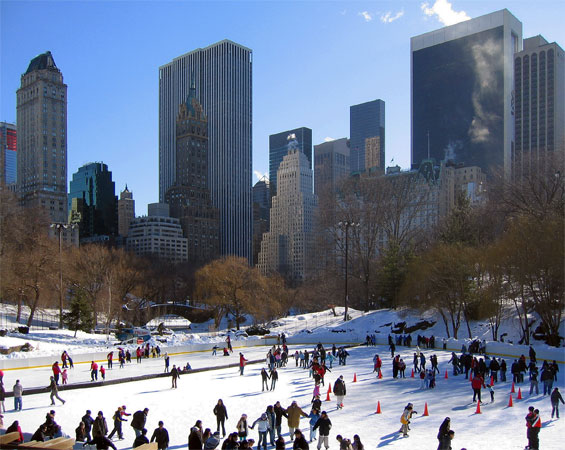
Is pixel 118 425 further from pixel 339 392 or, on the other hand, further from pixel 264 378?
pixel 264 378

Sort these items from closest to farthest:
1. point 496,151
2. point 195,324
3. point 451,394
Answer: point 451,394 < point 195,324 < point 496,151

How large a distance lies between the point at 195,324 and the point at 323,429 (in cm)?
7172

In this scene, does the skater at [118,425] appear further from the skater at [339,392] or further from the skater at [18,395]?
the skater at [339,392]

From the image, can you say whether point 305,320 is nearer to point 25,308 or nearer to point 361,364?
point 361,364

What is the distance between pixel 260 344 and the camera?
155ft

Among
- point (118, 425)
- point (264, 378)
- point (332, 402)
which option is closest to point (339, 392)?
point (332, 402)

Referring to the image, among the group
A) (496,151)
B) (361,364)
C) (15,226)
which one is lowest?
(361,364)

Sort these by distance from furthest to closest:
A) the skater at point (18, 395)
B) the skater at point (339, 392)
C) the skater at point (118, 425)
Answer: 1. the skater at point (339, 392)
2. the skater at point (18, 395)
3. the skater at point (118, 425)

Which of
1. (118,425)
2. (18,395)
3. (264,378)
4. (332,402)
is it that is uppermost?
(118,425)

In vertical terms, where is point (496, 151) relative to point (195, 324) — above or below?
above

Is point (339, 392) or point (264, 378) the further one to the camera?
point (264, 378)

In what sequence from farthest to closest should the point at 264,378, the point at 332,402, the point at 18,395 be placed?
the point at 264,378 → the point at 332,402 → the point at 18,395

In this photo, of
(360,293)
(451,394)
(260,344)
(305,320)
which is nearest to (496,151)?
(360,293)

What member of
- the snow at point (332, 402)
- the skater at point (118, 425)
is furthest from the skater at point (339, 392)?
the skater at point (118, 425)
